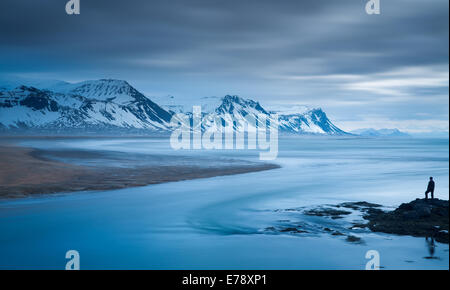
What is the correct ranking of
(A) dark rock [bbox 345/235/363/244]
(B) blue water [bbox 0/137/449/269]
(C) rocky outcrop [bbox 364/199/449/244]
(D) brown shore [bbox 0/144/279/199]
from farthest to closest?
(D) brown shore [bbox 0/144/279/199], (C) rocky outcrop [bbox 364/199/449/244], (A) dark rock [bbox 345/235/363/244], (B) blue water [bbox 0/137/449/269]

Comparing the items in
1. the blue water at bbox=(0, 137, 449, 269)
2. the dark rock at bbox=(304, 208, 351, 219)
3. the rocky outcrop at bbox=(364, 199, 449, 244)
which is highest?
the rocky outcrop at bbox=(364, 199, 449, 244)

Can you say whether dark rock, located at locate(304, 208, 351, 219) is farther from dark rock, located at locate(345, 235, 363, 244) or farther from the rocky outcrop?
dark rock, located at locate(345, 235, 363, 244)

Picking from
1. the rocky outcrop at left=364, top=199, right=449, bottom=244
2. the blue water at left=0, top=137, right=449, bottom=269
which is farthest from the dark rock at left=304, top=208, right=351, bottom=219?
the blue water at left=0, top=137, right=449, bottom=269

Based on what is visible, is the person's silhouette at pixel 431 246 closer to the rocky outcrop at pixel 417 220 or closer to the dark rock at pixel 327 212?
the rocky outcrop at pixel 417 220

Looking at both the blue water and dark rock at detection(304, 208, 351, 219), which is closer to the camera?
the blue water

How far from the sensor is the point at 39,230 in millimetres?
19125

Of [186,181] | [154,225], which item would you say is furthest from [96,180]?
[154,225]

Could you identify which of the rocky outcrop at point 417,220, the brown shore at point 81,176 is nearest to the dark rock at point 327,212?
the rocky outcrop at point 417,220

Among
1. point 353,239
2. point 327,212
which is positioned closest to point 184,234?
point 353,239

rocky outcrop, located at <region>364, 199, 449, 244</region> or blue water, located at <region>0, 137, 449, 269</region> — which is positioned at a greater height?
rocky outcrop, located at <region>364, 199, 449, 244</region>

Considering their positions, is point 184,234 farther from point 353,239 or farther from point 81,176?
point 81,176

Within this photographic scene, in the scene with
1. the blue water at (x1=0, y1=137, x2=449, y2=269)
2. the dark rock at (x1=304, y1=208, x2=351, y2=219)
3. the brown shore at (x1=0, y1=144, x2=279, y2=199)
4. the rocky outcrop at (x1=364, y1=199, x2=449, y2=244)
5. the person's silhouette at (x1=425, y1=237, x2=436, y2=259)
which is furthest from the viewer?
the brown shore at (x1=0, y1=144, x2=279, y2=199)

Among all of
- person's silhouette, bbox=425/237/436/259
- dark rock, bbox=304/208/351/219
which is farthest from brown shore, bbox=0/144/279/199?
person's silhouette, bbox=425/237/436/259

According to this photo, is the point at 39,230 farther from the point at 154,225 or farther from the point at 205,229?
the point at 205,229
